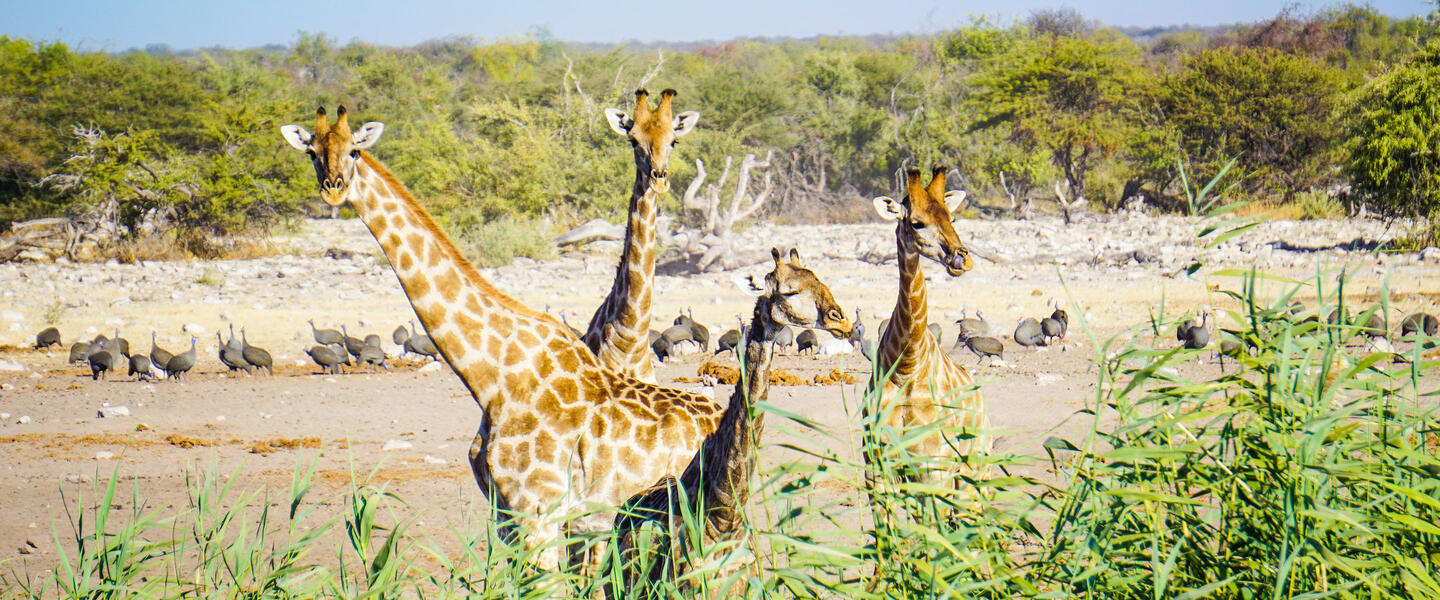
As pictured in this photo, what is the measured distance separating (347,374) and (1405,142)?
15261mm

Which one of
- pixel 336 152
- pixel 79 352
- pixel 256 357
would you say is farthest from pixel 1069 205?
pixel 336 152

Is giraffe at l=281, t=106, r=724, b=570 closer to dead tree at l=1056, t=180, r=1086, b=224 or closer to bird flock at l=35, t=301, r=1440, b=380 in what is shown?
bird flock at l=35, t=301, r=1440, b=380

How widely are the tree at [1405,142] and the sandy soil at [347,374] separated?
4.96 ft

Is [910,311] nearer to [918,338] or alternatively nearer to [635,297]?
[918,338]

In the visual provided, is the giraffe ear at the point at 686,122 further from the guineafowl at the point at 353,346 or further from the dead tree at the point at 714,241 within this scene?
the dead tree at the point at 714,241

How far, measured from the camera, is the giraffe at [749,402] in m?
3.20

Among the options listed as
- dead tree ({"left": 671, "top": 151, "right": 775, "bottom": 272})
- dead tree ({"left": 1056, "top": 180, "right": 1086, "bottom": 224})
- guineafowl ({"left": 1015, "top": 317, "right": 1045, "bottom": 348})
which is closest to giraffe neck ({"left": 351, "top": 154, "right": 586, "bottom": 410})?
guineafowl ({"left": 1015, "top": 317, "right": 1045, "bottom": 348})

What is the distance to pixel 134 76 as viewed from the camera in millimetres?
26641

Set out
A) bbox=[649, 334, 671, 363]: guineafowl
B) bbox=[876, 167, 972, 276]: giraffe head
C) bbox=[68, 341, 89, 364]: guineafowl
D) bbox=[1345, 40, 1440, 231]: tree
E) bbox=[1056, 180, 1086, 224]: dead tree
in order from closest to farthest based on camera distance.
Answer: bbox=[876, 167, 972, 276]: giraffe head < bbox=[68, 341, 89, 364]: guineafowl < bbox=[649, 334, 671, 363]: guineafowl < bbox=[1345, 40, 1440, 231]: tree < bbox=[1056, 180, 1086, 224]: dead tree

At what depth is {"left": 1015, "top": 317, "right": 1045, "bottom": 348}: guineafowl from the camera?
1189 centimetres

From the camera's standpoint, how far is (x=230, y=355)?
1134cm

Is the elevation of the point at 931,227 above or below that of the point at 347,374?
above

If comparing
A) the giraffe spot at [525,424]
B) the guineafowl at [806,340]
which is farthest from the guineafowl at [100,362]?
the giraffe spot at [525,424]

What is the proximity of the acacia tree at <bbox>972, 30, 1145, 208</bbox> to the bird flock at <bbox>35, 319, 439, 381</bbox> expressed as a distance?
66.5 ft
